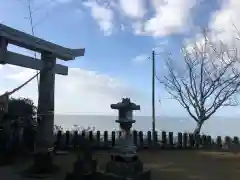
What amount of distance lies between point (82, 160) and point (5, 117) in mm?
4835

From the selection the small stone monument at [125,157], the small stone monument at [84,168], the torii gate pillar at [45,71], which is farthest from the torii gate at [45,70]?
the small stone monument at [125,157]

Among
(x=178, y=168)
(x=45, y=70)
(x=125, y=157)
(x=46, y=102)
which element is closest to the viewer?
(x=125, y=157)

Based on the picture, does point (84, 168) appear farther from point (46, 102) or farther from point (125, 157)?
point (46, 102)

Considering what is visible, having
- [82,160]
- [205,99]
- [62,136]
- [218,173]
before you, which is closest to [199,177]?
[218,173]

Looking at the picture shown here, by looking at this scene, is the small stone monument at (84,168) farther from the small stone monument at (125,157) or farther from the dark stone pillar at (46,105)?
the dark stone pillar at (46,105)

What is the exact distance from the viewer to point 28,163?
10.6m

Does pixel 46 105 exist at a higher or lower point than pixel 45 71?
lower

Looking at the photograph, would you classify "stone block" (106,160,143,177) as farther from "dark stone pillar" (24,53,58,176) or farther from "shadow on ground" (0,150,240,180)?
"dark stone pillar" (24,53,58,176)

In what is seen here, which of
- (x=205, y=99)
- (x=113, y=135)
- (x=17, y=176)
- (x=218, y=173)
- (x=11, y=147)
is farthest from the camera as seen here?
(x=205, y=99)

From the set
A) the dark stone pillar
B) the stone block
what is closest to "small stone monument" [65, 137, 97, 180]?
the stone block

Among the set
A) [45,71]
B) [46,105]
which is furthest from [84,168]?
[45,71]

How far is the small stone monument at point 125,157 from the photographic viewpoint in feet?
26.0

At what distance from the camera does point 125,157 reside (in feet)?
26.3

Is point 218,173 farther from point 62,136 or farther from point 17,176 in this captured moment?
point 62,136
